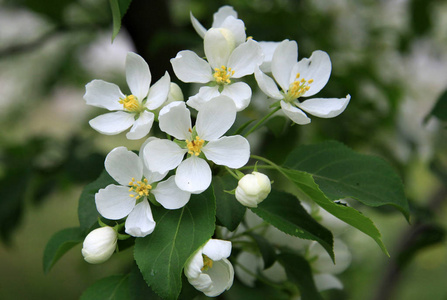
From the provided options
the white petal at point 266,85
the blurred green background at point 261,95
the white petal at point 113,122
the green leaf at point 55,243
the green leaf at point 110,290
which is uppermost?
the white petal at point 266,85

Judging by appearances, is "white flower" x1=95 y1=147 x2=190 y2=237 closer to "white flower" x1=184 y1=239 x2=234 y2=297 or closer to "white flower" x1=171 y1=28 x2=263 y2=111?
"white flower" x1=184 y1=239 x2=234 y2=297

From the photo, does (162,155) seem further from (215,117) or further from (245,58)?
(245,58)

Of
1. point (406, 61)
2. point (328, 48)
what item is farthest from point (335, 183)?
point (406, 61)

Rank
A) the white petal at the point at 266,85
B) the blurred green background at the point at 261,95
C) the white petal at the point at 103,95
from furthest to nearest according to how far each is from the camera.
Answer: the blurred green background at the point at 261,95 < the white petal at the point at 103,95 < the white petal at the point at 266,85

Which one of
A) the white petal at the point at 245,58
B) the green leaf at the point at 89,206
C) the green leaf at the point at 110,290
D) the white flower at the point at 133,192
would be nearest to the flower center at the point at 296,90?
the white petal at the point at 245,58

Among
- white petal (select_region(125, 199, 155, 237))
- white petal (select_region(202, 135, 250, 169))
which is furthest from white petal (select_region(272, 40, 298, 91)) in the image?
white petal (select_region(125, 199, 155, 237))

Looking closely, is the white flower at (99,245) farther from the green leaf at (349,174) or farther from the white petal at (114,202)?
the green leaf at (349,174)

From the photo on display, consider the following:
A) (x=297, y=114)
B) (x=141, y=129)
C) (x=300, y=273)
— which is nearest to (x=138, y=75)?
(x=141, y=129)
